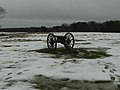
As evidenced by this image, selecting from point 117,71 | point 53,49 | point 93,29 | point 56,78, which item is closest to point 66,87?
point 56,78

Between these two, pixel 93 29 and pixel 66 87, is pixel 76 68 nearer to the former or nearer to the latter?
pixel 66 87

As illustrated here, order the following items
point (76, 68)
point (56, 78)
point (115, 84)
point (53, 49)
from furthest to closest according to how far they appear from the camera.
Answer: point (53, 49) < point (76, 68) < point (56, 78) < point (115, 84)

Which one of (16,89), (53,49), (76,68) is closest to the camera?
(16,89)

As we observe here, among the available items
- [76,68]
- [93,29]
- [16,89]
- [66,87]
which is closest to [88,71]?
[76,68]

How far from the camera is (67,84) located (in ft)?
28.1

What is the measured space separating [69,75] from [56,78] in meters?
0.64

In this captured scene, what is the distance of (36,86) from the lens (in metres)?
8.30

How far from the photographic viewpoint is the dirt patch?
317 inches

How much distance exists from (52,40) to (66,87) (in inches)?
497

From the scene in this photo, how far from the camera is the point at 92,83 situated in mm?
8648

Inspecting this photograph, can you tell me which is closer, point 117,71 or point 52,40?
point 117,71

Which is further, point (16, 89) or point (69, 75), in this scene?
point (69, 75)

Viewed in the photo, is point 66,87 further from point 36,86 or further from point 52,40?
point 52,40

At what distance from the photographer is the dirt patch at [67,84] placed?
806 cm
